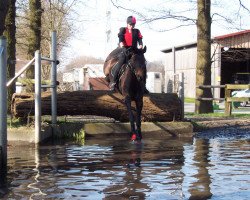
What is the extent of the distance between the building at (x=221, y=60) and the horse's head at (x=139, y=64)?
26138 millimetres

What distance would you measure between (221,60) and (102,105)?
115ft

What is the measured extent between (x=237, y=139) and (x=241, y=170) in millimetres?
4729

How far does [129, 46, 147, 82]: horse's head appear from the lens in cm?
1070

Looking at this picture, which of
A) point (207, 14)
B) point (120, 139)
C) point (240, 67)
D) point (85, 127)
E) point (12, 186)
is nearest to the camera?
point (12, 186)

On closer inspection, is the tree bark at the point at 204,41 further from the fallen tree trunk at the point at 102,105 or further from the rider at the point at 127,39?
the rider at the point at 127,39

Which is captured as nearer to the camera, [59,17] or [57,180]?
[57,180]

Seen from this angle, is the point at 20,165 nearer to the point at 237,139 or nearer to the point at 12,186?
the point at 12,186

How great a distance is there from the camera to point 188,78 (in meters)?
61.2

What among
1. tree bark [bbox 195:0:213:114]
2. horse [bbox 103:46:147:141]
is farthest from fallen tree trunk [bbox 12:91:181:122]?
tree bark [bbox 195:0:213:114]

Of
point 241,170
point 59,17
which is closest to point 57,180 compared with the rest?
point 241,170

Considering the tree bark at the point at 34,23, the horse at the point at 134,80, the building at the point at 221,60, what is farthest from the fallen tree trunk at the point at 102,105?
the building at the point at 221,60

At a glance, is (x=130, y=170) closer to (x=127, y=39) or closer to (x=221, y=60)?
(x=127, y=39)

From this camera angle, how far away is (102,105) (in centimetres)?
1288

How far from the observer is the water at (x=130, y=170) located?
19.5ft
